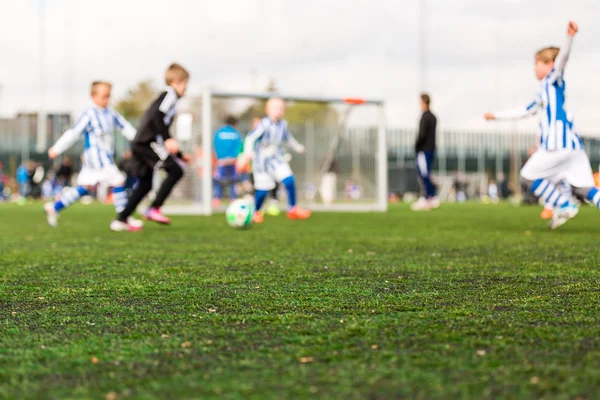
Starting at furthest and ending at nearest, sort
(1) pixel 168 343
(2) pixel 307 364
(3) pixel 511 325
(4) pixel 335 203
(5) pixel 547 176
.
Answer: (4) pixel 335 203 → (5) pixel 547 176 → (3) pixel 511 325 → (1) pixel 168 343 → (2) pixel 307 364

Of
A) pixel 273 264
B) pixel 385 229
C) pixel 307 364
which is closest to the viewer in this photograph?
pixel 307 364

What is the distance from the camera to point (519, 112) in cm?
788

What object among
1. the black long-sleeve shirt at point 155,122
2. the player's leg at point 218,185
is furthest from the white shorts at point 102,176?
the player's leg at point 218,185

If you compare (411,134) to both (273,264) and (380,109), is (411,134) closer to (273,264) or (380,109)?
(380,109)

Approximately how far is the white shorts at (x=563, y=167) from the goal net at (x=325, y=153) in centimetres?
788

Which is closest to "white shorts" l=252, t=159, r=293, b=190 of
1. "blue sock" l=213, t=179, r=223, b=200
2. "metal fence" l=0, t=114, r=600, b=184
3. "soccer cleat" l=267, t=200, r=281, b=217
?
"soccer cleat" l=267, t=200, r=281, b=217

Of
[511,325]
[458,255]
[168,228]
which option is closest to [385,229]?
[168,228]

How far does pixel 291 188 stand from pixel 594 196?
4.91m

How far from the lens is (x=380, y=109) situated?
1675 centimetres

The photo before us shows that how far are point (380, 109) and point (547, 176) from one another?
9141 mm

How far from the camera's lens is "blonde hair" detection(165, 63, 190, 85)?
29.2ft

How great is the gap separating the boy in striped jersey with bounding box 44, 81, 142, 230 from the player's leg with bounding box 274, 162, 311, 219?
245cm

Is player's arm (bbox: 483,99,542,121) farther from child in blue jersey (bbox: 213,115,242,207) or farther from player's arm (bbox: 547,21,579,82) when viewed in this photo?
child in blue jersey (bbox: 213,115,242,207)

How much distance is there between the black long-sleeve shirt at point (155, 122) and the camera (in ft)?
28.9
